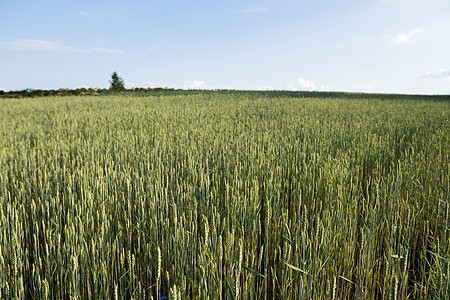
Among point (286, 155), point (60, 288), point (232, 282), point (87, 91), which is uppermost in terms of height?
point (87, 91)

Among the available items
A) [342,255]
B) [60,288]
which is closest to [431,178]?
[342,255]

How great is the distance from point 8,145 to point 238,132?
287 centimetres

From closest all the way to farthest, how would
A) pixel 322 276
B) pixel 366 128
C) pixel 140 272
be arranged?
pixel 322 276 → pixel 140 272 → pixel 366 128

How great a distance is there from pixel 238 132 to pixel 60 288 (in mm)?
2991

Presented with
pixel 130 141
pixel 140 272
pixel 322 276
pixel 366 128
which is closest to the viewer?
pixel 322 276

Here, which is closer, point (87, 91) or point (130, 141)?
point (130, 141)

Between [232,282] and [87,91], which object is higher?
[87,91]

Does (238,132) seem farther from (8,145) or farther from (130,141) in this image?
(8,145)

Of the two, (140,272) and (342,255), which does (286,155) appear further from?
(140,272)

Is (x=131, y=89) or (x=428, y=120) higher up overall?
(x=131, y=89)

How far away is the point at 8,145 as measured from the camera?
3.55 meters

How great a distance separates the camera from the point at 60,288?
3.99 ft

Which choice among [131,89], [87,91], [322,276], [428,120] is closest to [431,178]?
[322,276]

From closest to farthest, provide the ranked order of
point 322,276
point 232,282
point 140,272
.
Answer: point 232,282, point 322,276, point 140,272
